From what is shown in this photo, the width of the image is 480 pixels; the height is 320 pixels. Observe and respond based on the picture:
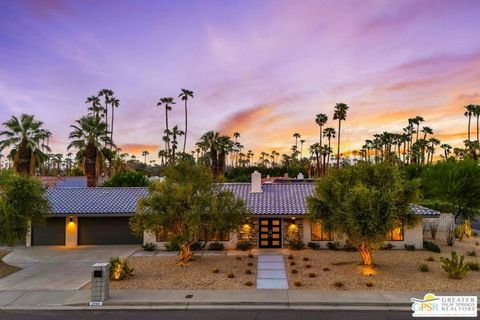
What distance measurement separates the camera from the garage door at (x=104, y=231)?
29406mm

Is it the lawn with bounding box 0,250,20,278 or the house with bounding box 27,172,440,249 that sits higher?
the house with bounding box 27,172,440,249

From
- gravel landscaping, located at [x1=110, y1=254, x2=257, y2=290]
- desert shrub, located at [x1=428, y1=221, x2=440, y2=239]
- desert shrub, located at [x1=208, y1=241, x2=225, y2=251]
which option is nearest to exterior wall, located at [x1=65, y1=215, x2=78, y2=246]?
gravel landscaping, located at [x1=110, y1=254, x2=257, y2=290]

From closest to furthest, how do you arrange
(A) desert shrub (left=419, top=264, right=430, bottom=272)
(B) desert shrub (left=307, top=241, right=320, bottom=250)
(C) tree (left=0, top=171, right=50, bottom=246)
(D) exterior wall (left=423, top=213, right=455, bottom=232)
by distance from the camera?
(A) desert shrub (left=419, top=264, right=430, bottom=272) < (C) tree (left=0, top=171, right=50, bottom=246) < (B) desert shrub (left=307, top=241, right=320, bottom=250) < (D) exterior wall (left=423, top=213, right=455, bottom=232)

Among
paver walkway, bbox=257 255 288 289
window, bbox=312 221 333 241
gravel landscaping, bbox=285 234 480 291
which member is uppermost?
window, bbox=312 221 333 241

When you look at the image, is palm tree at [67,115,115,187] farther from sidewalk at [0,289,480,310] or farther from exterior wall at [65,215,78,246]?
sidewalk at [0,289,480,310]

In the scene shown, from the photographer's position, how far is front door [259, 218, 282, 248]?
27.6 m

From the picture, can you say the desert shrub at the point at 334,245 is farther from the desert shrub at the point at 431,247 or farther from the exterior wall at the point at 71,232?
the exterior wall at the point at 71,232

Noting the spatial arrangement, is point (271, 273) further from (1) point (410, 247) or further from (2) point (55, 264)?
(2) point (55, 264)

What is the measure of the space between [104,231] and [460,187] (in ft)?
93.8

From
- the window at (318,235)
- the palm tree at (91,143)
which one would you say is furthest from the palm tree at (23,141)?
the window at (318,235)

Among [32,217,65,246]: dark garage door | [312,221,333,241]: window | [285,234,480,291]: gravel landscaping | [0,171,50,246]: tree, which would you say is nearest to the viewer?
[285,234,480,291]: gravel landscaping

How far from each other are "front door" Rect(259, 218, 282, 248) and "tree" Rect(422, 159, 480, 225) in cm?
1661

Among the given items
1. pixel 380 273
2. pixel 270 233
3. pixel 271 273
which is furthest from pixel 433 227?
pixel 271 273

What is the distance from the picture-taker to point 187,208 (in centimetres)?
2142
